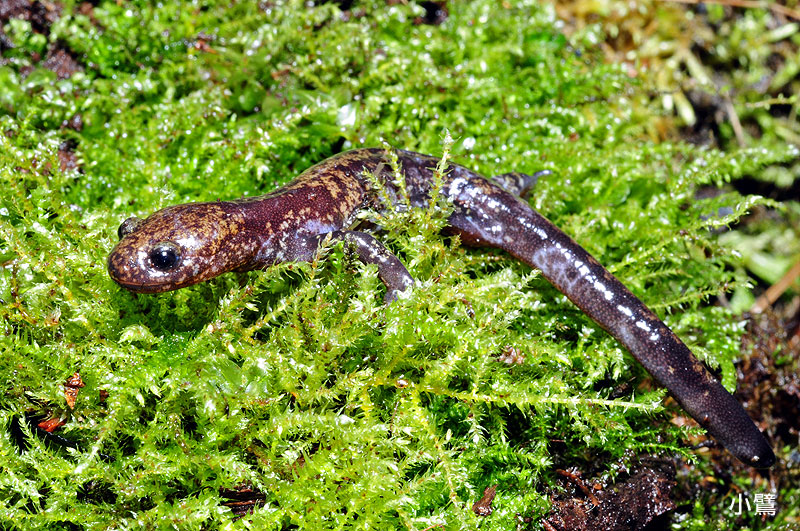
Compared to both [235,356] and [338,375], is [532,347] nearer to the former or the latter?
[338,375]

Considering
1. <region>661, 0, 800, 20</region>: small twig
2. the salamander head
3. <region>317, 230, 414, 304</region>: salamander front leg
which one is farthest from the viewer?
<region>661, 0, 800, 20</region>: small twig

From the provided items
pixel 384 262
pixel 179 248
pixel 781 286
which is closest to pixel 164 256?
pixel 179 248

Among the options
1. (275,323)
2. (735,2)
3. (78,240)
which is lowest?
(275,323)

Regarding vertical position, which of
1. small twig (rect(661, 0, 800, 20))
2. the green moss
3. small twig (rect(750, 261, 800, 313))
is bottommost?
small twig (rect(750, 261, 800, 313))

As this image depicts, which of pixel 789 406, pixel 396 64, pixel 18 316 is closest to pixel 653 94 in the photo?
pixel 396 64

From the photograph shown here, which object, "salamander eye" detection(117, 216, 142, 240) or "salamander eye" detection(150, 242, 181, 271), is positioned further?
"salamander eye" detection(117, 216, 142, 240)

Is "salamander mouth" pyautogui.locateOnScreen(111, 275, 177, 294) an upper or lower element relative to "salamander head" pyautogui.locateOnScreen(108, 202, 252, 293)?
lower

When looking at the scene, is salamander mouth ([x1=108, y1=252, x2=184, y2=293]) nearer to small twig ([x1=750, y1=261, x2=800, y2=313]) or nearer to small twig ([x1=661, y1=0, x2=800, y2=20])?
small twig ([x1=750, y1=261, x2=800, y2=313])

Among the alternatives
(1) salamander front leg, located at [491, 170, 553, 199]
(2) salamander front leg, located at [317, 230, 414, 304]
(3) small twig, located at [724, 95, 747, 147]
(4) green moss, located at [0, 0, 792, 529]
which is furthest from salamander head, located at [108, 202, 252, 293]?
(3) small twig, located at [724, 95, 747, 147]

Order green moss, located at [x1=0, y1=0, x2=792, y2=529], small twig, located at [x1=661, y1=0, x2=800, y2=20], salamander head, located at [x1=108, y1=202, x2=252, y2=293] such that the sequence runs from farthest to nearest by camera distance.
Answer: small twig, located at [x1=661, y1=0, x2=800, y2=20] → salamander head, located at [x1=108, y1=202, x2=252, y2=293] → green moss, located at [x1=0, y1=0, x2=792, y2=529]
